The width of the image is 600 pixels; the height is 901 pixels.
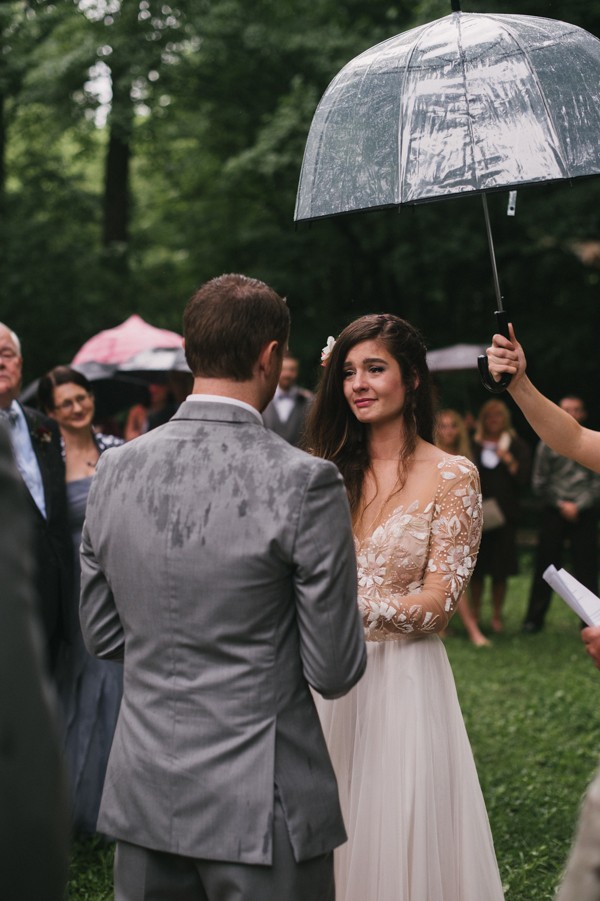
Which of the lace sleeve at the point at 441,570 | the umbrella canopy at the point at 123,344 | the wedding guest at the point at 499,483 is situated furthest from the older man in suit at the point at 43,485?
the wedding guest at the point at 499,483

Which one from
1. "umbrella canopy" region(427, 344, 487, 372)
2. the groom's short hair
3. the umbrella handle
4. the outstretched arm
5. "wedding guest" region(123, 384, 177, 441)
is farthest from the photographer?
"umbrella canopy" region(427, 344, 487, 372)

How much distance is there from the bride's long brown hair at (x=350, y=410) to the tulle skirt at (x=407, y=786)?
596mm

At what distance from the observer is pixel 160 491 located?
2.58 m

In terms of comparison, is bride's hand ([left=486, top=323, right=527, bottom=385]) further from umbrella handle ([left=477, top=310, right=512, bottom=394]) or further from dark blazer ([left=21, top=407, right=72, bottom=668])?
dark blazer ([left=21, top=407, right=72, bottom=668])

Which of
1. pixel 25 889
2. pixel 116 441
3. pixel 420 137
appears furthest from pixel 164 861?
pixel 116 441

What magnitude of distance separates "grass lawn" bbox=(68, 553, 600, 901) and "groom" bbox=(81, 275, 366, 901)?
262 cm

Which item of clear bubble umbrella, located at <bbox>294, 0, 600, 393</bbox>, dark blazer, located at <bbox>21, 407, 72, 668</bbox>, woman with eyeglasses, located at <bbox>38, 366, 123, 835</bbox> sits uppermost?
clear bubble umbrella, located at <bbox>294, 0, 600, 393</bbox>

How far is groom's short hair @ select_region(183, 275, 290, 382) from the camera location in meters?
2.63

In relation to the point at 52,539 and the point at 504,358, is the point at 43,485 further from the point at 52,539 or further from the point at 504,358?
the point at 504,358

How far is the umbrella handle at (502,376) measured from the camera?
12.4ft

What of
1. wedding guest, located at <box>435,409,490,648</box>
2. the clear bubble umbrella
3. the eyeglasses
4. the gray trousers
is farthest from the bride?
wedding guest, located at <box>435,409,490,648</box>

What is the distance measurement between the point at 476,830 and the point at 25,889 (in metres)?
2.33

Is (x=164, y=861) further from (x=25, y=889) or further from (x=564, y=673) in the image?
(x=564, y=673)

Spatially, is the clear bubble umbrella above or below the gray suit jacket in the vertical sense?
above
